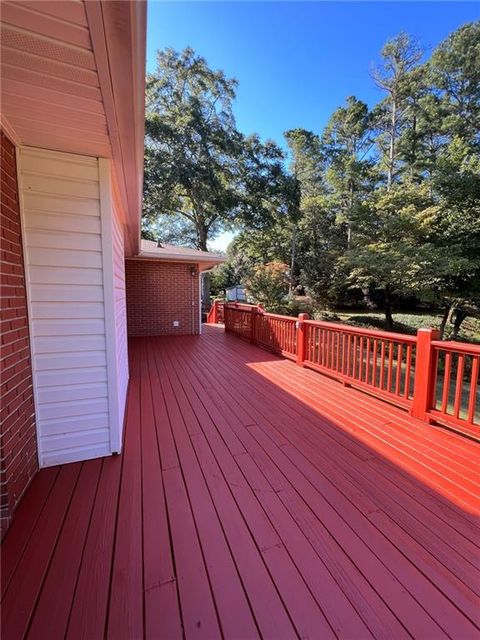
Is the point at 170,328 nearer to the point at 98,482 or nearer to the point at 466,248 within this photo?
the point at 98,482

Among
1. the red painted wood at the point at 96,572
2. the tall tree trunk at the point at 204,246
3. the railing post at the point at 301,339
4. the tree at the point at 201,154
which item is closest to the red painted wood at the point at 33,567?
the red painted wood at the point at 96,572

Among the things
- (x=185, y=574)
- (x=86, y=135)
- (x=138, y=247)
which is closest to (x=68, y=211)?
(x=86, y=135)

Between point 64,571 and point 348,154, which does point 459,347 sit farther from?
point 348,154

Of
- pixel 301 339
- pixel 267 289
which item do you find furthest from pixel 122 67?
pixel 267 289

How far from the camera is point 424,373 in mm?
2836

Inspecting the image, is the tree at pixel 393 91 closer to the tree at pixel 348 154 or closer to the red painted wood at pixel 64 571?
the tree at pixel 348 154

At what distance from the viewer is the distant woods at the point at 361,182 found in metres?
9.55

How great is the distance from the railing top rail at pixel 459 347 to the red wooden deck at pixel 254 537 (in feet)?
2.54

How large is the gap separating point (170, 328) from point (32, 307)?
6.13 metres

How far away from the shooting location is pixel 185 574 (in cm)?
133

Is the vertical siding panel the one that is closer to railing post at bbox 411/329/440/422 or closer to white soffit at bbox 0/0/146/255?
white soffit at bbox 0/0/146/255

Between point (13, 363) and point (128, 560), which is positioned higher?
point (13, 363)

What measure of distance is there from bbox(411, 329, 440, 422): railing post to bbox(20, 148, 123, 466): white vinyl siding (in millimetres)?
2883

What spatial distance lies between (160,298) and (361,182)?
13.4m
